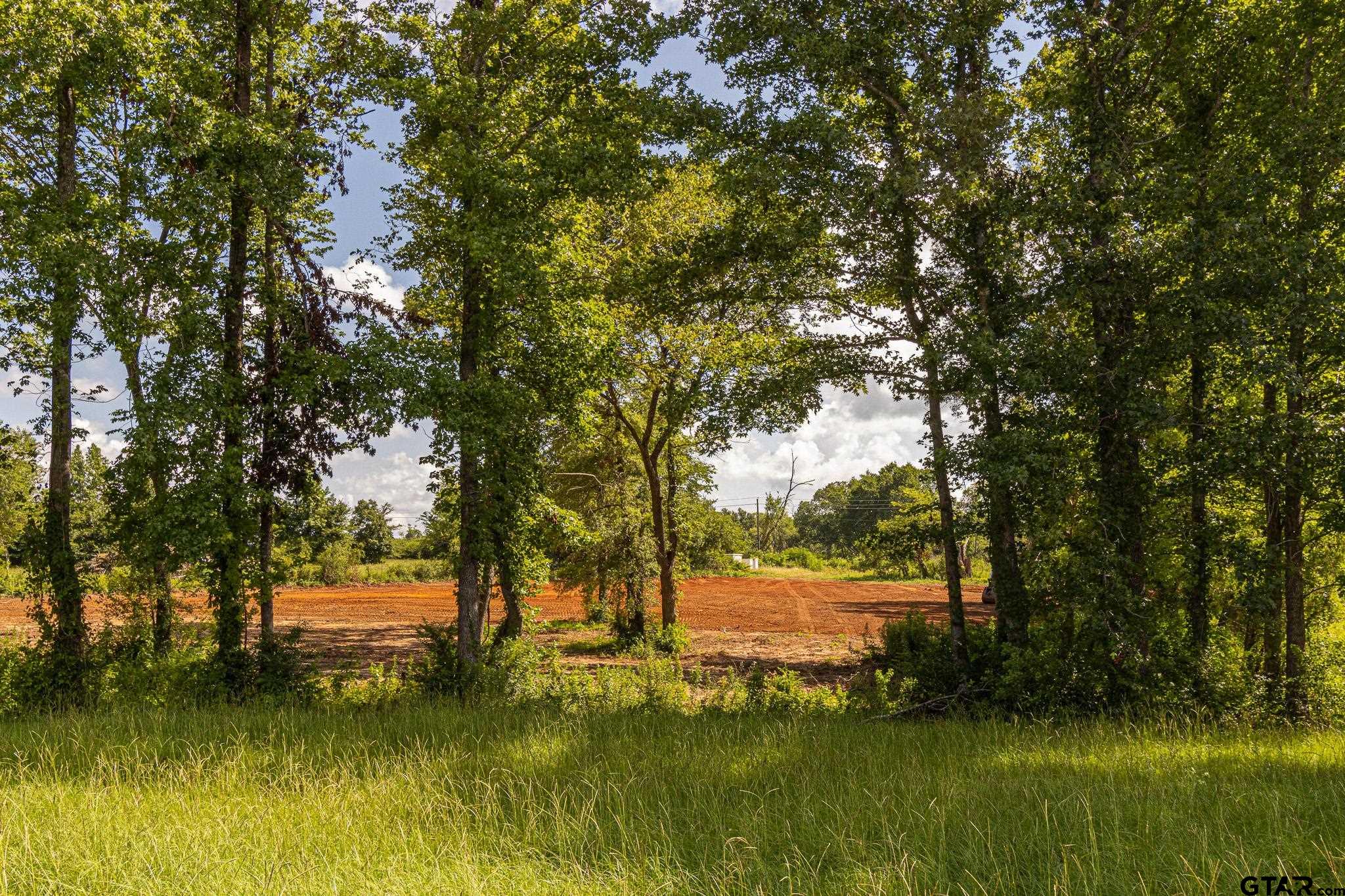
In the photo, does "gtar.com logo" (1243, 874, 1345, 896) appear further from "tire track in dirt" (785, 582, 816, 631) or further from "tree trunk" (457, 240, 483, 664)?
"tire track in dirt" (785, 582, 816, 631)

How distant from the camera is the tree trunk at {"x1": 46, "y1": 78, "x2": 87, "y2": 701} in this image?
10.4 metres

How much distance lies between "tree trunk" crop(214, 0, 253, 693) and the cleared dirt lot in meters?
1.74

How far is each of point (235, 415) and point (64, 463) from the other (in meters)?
3.63

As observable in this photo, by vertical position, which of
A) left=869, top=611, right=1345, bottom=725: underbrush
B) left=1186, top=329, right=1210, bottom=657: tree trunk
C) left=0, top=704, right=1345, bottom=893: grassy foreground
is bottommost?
left=869, top=611, right=1345, bottom=725: underbrush

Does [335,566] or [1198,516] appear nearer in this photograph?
[1198,516]

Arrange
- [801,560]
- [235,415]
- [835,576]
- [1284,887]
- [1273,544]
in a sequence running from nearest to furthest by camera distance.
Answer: [1284,887], [1273,544], [235,415], [835,576], [801,560]

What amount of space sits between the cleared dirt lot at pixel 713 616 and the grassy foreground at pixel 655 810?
22.4 feet

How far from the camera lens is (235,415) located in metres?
10.8

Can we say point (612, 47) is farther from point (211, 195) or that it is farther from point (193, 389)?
point (193, 389)

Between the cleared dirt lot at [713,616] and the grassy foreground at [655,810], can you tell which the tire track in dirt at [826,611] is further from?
the grassy foreground at [655,810]

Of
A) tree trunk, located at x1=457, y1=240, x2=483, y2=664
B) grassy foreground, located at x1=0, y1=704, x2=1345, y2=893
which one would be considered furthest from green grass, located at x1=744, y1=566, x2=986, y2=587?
grassy foreground, located at x1=0, y1=704, x2=1345, y2=893

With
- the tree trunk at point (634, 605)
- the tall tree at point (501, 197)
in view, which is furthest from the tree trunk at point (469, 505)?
the tree trunk at point (634, 605)

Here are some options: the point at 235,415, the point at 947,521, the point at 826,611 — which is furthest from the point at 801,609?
the point at 235,415

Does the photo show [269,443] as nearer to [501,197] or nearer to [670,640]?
[501,197]
